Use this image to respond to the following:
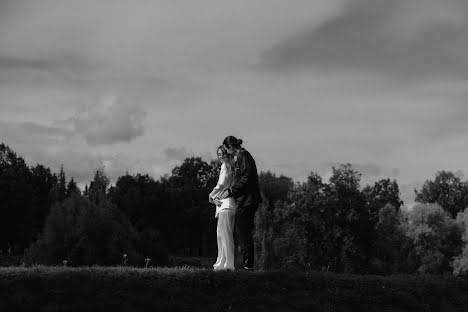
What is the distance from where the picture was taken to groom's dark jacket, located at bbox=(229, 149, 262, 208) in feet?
63.2

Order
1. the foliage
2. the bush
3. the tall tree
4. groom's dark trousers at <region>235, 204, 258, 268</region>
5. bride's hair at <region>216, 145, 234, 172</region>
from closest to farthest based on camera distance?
1. groom's dark trousers at <region>235, 204, 258, 268</region>
2. bride's hair at <region>216, 145, 234, 172</region>
3. the bush
4. the foliage
5. the tall tree

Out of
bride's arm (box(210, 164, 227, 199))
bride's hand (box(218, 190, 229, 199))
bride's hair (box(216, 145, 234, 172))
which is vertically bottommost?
bride's hand (box(218, 190, 229, 199))

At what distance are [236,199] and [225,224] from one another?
771mm

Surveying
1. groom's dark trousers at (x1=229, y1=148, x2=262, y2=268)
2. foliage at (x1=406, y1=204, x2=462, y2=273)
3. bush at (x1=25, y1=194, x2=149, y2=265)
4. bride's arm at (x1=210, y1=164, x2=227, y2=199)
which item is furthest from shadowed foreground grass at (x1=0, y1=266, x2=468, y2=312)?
foliage at (x1=406, y1=204, x2=462, y2=273)

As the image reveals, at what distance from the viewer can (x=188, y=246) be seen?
11350cm

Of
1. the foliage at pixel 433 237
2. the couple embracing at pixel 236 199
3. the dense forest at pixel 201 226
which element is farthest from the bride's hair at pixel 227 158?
the foliage at pixel 433 237

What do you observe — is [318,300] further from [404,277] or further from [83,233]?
[83,233]

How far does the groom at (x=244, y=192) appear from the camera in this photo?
19234mm

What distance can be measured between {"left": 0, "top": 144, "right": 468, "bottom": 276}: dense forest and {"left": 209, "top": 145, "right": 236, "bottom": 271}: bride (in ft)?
85.3

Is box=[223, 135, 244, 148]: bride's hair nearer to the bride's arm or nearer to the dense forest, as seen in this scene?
the bride's arm

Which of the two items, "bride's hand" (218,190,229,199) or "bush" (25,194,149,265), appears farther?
"bush" (25,194,149,265)

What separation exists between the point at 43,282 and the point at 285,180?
354 ft

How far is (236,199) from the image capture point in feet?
64.2

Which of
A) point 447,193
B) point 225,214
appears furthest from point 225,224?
point 447,193
